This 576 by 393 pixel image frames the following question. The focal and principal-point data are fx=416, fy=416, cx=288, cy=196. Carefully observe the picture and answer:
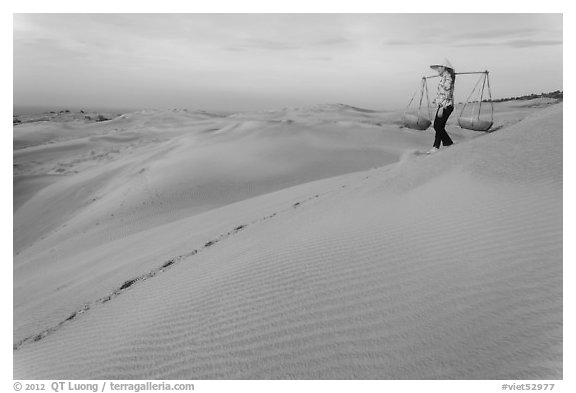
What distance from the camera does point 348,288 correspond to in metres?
3.27

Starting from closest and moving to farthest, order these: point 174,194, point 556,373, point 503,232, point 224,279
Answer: point 556,373 < point 503,232 < point 224,279 < point 174,194

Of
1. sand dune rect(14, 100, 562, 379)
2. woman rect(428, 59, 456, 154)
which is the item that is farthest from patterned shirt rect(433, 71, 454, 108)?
sand dune rect(14, 100, 562, 379)

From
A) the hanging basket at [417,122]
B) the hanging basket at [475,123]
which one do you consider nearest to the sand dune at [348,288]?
the hanging basket at [475,123]

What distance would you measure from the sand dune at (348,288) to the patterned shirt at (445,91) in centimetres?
91

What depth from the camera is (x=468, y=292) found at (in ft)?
9.60

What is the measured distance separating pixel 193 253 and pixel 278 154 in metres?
8.99

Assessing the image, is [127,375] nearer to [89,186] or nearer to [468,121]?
[468,121]

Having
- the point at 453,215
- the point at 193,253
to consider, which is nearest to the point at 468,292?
the point at 453,215

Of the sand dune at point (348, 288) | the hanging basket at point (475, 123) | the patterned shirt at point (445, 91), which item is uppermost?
the patterned shirt at point (445, 91)

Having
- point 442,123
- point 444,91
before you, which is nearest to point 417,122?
point 442,123

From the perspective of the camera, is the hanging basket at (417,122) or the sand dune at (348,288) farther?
the hanging basket at (417,122)

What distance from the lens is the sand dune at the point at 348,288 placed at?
8.57ft

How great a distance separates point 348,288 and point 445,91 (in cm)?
481

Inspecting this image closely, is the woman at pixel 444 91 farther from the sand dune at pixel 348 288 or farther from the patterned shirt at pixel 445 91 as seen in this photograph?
the sand dune at pixel 348 288
